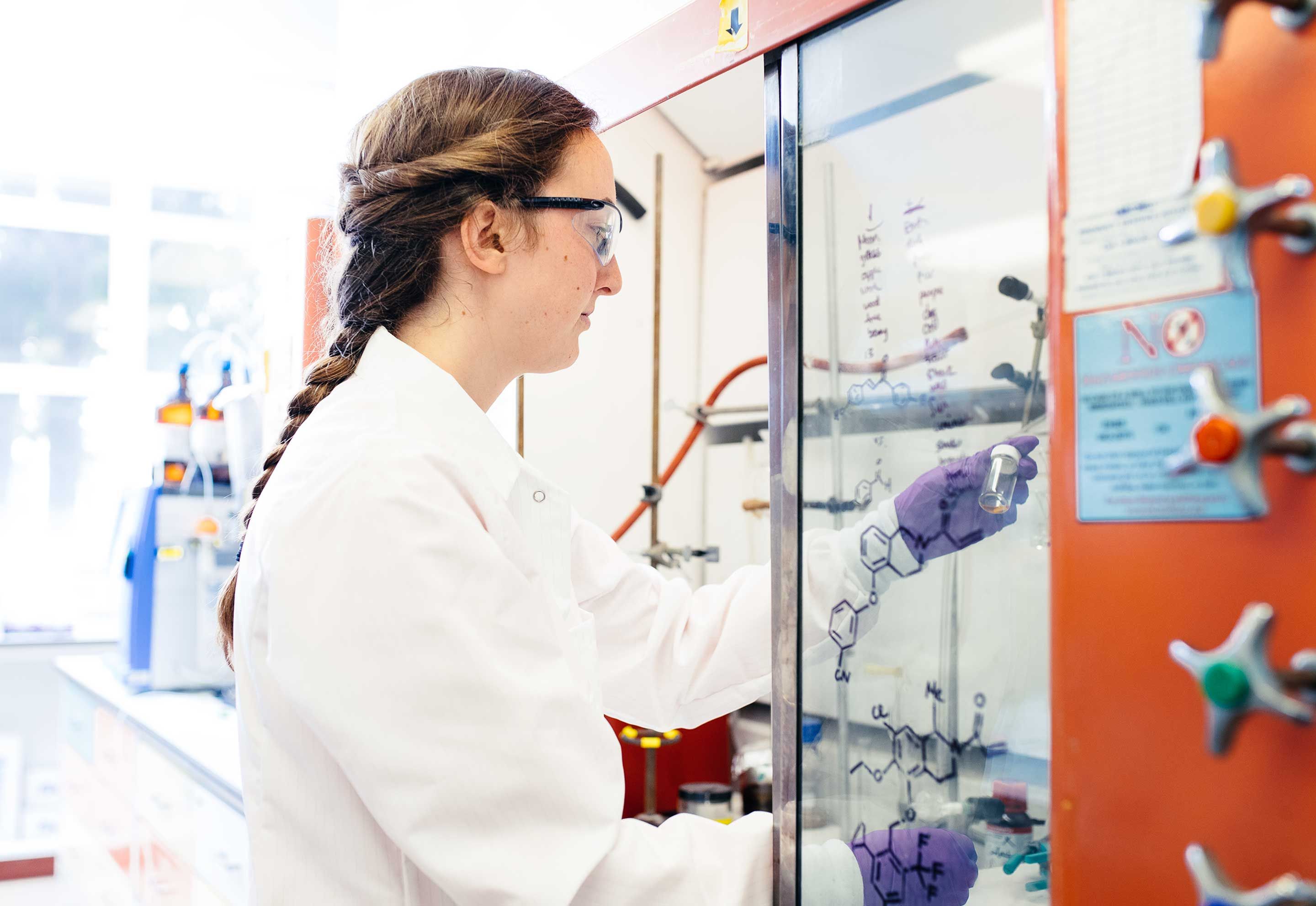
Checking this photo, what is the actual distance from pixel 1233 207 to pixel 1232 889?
1.33ft

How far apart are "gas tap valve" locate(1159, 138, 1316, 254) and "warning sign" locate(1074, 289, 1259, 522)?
0.05 meters

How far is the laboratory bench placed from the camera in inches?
77.0

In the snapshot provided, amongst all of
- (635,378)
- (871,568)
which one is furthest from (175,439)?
(871,568)

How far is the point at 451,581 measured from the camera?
876mm

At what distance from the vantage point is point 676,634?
1340mm

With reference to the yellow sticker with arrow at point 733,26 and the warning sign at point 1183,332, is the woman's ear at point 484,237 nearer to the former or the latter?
the yellow sticker with arrow at point 733,26

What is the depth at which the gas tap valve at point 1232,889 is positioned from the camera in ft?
1.93

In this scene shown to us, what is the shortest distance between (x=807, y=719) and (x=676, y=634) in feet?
1.05

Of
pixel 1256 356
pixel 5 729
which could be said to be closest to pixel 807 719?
pixel 1256 356

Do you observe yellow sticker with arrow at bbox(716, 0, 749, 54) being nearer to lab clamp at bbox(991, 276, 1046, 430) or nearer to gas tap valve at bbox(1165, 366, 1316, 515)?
lab clamp at bbox(991, 276, 1046, 430)

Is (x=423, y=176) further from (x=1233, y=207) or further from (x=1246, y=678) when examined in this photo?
(x=1246, y=678)

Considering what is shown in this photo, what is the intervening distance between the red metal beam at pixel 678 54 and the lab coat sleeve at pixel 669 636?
560 millimetres

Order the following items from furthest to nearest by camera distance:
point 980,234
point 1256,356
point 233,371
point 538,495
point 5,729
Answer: point 5,729 → point 233,371 → point 538,495 → point 980,234 → point 1256,356

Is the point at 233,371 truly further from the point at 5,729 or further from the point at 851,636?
the point at 851,636
